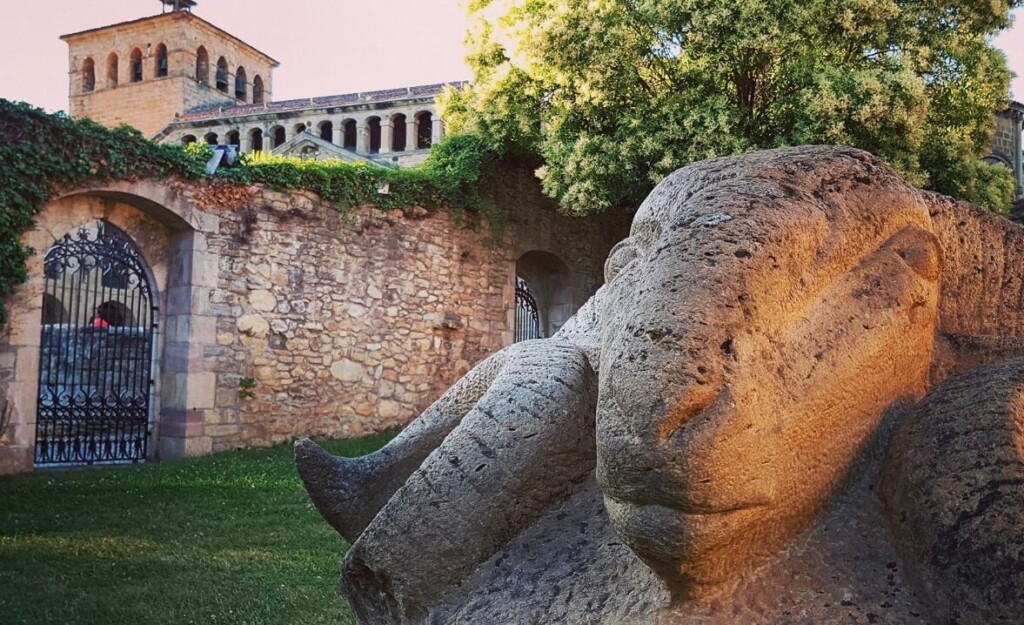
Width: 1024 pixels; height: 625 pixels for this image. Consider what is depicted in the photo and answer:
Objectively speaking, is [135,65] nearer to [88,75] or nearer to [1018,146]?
[88,75]

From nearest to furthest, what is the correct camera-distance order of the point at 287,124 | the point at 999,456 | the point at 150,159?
1. the point at 999,456
2. the point at 150,159
3. the point at 287,124

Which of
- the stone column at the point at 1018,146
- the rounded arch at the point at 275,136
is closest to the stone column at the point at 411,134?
the rounded arch at the point at 275,136

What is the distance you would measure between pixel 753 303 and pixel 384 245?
995cm

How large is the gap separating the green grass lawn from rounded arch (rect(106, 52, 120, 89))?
115ft

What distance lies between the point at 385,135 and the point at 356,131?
133 cm

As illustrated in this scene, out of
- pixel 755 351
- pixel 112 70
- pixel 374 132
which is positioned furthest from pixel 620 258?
pixel 112 70

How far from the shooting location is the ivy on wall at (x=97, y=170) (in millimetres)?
7852

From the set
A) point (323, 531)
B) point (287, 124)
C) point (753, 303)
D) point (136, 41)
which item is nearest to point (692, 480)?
point (753, 303)

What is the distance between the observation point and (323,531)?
5.70 m

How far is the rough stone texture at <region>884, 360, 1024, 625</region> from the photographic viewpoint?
135cm

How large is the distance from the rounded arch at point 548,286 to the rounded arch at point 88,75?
3205cm

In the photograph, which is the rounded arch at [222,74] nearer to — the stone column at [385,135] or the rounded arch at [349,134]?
the rounded arch at [349,134]

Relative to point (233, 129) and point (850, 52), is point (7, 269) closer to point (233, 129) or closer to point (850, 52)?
point (850, 52)

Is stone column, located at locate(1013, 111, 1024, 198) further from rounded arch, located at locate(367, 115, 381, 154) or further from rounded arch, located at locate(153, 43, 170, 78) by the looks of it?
rounded arch, located at locate(153, 43, 170, 78)
